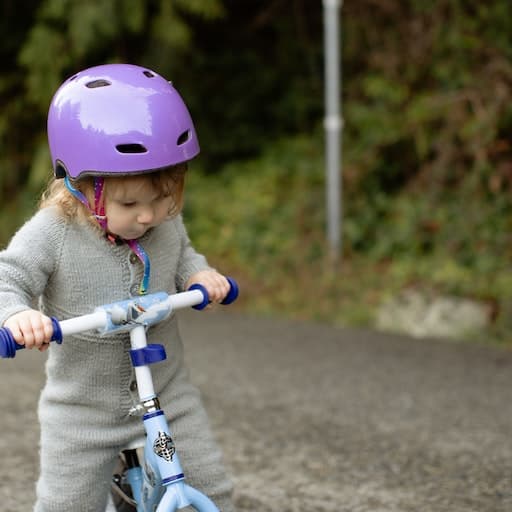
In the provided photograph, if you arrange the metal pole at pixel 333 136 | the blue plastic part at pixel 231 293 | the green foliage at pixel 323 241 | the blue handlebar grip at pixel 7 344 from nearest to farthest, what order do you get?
the blue handlebar grip at pixel 7 344, the blue plastic part at pixel 231 293, the green foliage at pixel 323 241, the metal pole at pixel 333 136

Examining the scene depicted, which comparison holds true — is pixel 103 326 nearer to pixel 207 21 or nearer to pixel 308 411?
pixel 308 411

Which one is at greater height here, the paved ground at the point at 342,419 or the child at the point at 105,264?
the child at the point at 105,264

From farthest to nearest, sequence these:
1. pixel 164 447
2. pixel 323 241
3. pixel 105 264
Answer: pixel 323 241 < pixel 105 264 < pixel 164 447

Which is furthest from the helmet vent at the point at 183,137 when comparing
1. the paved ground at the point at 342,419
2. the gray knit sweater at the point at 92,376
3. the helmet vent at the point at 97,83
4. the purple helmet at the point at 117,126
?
the paved ground at the point at 342,419

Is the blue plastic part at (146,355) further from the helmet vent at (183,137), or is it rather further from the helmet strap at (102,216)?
the helmet vent at (183,137)

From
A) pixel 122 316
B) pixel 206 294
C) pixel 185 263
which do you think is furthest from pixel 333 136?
pixel 122 316

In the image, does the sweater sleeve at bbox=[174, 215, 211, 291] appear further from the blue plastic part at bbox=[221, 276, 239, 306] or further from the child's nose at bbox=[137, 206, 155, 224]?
the child's nose at bbox=[137, 206, 155, 224]

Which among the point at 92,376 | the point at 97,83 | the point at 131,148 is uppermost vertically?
the point at 97,83

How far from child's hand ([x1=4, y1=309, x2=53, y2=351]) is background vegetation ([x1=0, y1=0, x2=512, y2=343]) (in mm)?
4360

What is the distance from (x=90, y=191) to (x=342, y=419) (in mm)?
2456

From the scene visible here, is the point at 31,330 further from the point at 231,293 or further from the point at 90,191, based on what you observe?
the point at 231,293

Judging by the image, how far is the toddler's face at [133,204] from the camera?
7.72ft

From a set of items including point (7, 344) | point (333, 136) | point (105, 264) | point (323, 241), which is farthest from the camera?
point (323, 241)

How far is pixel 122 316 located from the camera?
2279mm
